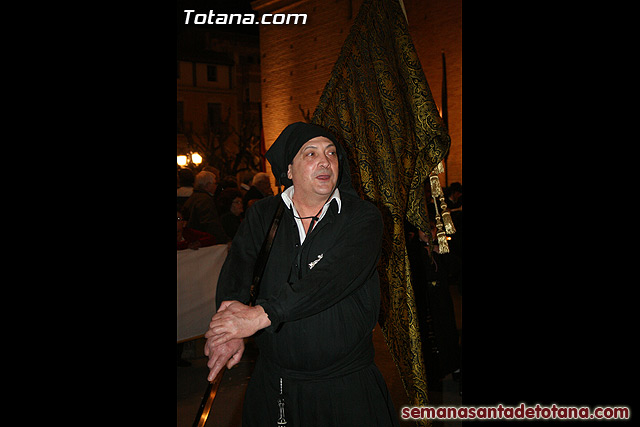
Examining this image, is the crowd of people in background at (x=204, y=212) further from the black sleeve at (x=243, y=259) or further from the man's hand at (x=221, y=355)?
the man's hand at (x=221, y=355)

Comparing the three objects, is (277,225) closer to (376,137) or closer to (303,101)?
(376,137)

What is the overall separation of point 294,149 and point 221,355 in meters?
0.83

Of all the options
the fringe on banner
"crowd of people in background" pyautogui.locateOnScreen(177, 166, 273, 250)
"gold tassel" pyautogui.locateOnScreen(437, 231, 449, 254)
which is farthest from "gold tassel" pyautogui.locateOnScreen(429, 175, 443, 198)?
"crowd of people in background" pyautogui.locateOnScreen(177, 166, 273, 250)

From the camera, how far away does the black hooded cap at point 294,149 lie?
225 centimetres

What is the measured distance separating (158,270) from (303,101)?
1194 centimetres

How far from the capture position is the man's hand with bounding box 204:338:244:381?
2.01m


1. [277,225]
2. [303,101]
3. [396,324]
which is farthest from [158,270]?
[303,101]

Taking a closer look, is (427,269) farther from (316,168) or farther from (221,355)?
(221,355)

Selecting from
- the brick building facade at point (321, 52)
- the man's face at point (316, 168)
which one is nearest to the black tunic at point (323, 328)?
the man's face at point (316, 168)

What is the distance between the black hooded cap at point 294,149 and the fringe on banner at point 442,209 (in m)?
1.02

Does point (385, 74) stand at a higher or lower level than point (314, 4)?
lower

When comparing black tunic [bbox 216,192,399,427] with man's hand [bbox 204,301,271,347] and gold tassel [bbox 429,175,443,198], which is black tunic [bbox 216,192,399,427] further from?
gold tassel [bbox 429,175,443,198]

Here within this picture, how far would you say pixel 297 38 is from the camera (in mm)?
13516

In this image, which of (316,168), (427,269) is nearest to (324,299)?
(316,168)
